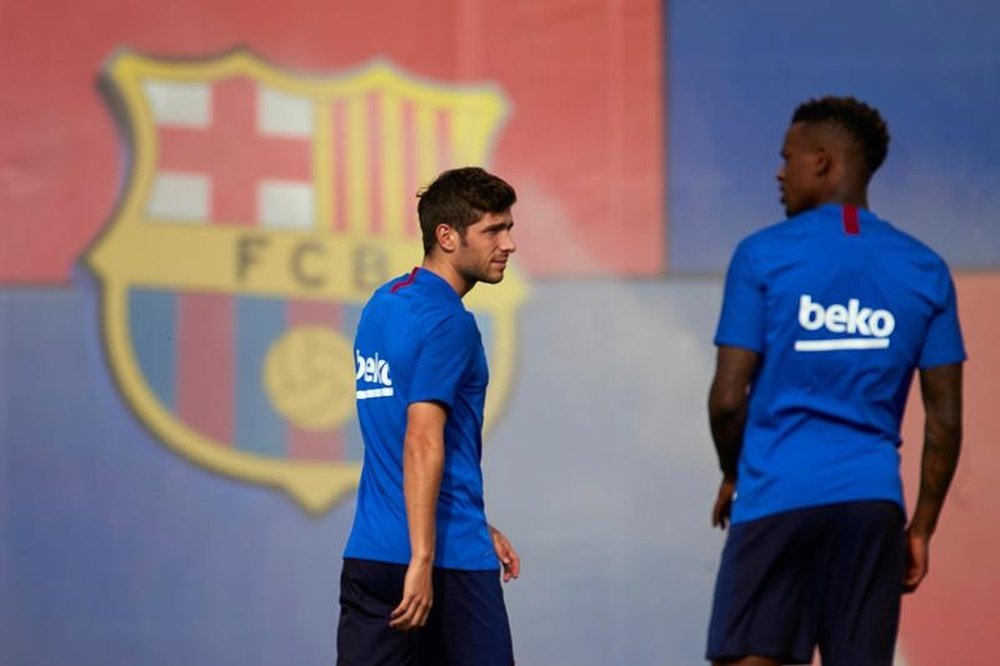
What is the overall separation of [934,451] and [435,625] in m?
1.08

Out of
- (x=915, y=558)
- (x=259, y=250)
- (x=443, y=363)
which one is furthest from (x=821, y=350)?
(x=259, y=250)

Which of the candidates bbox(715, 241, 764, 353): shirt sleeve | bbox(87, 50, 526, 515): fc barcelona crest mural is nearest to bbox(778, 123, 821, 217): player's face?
bbox(715, 241, 764, 353): shirt sleeve

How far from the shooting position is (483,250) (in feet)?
13.3

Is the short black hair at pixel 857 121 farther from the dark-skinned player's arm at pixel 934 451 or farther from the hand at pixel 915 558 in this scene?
the hand at pixel 915 558

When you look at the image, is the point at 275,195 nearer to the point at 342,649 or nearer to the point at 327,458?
the point at 327,458

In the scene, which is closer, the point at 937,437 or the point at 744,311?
the point at 744,311

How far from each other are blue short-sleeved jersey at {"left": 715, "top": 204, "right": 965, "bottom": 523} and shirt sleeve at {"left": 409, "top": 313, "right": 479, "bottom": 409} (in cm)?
54

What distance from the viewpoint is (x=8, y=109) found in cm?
590

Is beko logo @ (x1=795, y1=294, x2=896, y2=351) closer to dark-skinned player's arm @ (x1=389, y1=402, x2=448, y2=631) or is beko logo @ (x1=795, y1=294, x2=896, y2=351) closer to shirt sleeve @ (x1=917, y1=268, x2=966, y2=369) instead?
shirt sleeve @ (x1=917, y1=268, x2=966, y2=369)

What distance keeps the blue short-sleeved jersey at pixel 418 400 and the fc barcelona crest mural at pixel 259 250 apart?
195cm

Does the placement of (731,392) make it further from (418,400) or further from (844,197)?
(418,400)

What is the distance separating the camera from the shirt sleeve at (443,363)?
383 cm

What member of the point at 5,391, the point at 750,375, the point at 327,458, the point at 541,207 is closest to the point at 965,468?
the point at 541,207

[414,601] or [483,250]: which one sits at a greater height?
[483,250]
